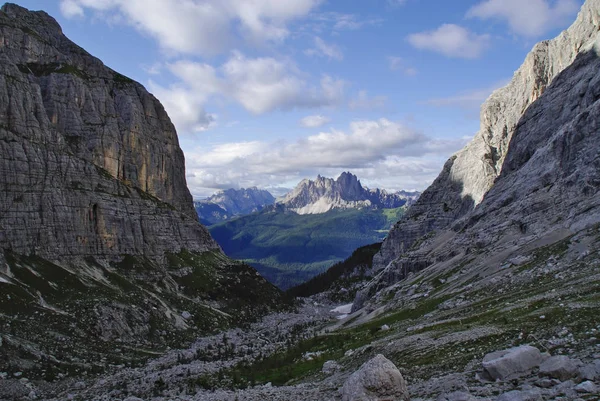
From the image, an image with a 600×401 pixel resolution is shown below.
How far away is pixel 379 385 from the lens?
24.8 metres

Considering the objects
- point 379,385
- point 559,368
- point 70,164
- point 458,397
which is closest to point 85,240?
point 70,164

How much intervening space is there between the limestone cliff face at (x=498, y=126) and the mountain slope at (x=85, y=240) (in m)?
85.9

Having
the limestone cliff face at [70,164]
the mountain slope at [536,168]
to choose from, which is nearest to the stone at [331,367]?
the mountain slope at [536,168]

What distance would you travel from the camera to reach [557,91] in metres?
121

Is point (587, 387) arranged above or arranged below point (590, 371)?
below

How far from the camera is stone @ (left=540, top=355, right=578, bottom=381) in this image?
20.6m

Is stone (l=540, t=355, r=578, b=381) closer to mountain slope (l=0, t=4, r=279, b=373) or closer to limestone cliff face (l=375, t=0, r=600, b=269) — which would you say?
mountain slope (l=0, t=4, r=279, b=373)

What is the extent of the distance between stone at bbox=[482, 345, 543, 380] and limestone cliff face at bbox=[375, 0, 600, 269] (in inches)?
4939

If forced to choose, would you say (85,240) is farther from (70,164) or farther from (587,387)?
(587,387)

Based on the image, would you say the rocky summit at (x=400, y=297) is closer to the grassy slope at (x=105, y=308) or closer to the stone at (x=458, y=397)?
the stone at (x=458, y=397)

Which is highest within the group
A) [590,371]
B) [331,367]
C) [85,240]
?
[85,240]

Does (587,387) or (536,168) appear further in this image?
(536,168)

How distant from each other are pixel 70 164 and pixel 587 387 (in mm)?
145161

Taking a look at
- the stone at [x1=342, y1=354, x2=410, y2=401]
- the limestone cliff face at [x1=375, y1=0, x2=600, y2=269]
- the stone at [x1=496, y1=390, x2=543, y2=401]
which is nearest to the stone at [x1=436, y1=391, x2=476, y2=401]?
the stone at [x1=496, y1=390, x2=543, y2=401]
